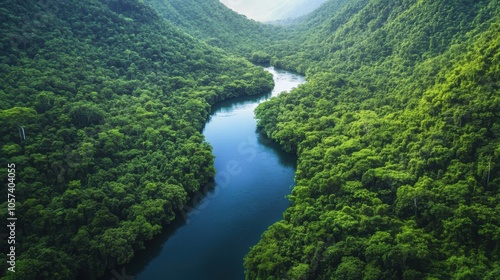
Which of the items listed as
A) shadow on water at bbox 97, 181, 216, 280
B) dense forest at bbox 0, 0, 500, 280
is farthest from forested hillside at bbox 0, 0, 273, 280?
shadow on water at bbox 97, 181, 216, 280

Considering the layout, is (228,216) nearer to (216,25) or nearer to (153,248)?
(153,248)

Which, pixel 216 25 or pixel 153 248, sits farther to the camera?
pixel 216 25

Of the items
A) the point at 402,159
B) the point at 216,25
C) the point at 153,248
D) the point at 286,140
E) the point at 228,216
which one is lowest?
the point at 153,248

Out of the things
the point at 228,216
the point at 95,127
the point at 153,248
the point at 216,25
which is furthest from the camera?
the point at 216,25

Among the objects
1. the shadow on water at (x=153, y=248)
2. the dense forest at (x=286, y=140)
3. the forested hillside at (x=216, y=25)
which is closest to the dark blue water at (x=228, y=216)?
the shadow on water at (x=153, y=248)

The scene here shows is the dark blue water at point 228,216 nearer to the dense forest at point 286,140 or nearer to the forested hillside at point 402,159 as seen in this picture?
the dense forest at point 286,140

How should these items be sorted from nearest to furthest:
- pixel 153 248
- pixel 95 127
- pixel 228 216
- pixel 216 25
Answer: pixel 153 248, pixel 228 216, pixel 95 127, pixel 216 25

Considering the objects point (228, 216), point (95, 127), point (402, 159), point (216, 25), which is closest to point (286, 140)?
point (228, 216)
